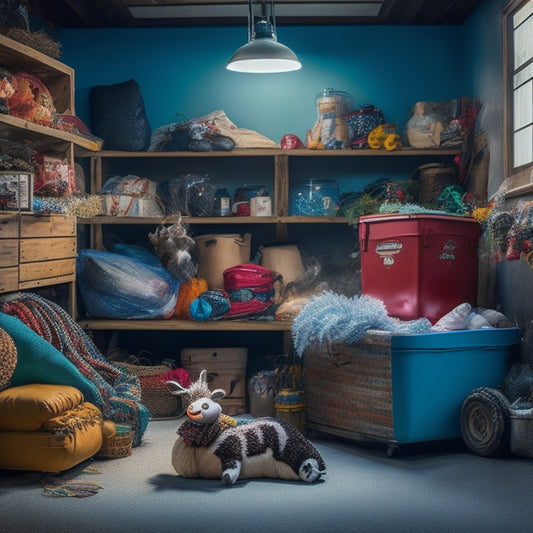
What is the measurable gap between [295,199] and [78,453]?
2890 millimetres

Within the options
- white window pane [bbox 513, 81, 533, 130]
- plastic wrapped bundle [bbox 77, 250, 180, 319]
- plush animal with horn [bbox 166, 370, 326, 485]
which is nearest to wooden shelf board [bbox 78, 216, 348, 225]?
plastic wrapped bundle [bbox 77, 250, 180, 319]

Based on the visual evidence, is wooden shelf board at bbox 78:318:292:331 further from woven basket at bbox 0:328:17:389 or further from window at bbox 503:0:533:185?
window at bbox 503:0:533:185

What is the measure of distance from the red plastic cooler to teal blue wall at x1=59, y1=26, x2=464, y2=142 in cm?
176

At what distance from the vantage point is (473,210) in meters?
5.36

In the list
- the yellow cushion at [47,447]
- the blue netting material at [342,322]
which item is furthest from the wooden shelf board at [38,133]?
the blue netting material at [342,322]

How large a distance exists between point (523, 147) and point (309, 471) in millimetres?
2516

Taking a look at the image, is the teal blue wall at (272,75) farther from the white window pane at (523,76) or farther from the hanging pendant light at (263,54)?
the white window pane at (523,76)

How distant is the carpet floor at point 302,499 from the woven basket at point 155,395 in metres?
1.08

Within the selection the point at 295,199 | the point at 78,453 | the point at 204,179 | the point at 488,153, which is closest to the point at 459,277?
the point at 488,153

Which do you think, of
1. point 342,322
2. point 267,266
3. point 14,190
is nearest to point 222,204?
point 267,266

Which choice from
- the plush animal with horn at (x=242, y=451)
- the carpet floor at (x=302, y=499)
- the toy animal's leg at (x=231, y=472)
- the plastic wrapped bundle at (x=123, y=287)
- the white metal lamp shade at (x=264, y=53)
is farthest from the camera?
the plastic wrapped bundle at (x=123, y=287)

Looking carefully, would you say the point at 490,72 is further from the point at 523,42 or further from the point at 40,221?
the point at 40,221

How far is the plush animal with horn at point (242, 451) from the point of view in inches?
158

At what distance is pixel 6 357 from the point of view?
3.97 metres
